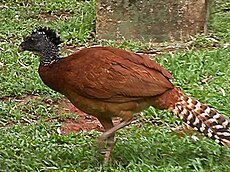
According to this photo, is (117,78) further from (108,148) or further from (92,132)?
(92,132)

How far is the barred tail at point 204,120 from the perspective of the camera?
5.54 m

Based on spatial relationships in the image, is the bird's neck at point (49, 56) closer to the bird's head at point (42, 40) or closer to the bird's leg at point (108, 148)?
the bird's head at point (42, 40)

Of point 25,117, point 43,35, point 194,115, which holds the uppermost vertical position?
point 43,35

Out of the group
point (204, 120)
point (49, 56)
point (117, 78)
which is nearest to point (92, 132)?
point (49, 56)

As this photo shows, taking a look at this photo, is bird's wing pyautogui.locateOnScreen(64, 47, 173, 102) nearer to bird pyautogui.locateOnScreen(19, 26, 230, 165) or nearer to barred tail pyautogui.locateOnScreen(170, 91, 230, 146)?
bird pyautogui.locateOnScreen(19, 26, 230, 165)

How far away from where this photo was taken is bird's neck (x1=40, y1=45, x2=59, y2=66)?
5.91 m

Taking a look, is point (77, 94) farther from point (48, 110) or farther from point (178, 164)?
point (48, 110)

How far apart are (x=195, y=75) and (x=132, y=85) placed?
2.85 metres

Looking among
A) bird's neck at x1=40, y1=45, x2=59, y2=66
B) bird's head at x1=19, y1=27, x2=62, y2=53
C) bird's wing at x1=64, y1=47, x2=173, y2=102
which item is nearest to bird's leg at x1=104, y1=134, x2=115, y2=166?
bird's wing at x1=64, y1=47, x2=173, y2=102

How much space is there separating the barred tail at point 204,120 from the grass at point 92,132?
0.78 feet

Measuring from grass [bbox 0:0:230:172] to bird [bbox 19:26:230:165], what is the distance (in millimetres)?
269

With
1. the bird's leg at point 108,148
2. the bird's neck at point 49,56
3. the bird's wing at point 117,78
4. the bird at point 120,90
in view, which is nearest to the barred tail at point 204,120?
the bird at point 120,90

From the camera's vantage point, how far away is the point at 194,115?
18.4 ft

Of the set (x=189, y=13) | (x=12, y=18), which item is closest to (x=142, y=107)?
(x=189, y=13)
